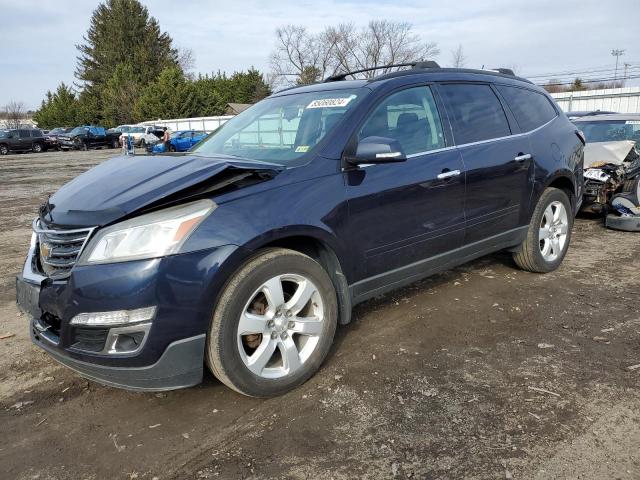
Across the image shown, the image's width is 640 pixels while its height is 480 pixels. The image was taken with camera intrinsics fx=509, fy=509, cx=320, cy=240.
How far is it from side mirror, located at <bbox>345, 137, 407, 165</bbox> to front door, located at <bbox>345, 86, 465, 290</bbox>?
0.11m

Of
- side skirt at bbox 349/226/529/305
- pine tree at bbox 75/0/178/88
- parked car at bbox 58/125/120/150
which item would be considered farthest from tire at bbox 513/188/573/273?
pine tree at bbox 75/0/178/88

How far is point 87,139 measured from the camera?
3856 cm

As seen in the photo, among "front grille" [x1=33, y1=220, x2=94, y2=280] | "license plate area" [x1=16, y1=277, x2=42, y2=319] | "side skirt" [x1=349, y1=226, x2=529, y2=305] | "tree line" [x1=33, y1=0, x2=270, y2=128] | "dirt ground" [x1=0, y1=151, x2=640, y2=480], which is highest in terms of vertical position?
"tree line" [x1=33, y1=0, x2=270, y2=128]

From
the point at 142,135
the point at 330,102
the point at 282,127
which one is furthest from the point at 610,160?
the point at 142,135

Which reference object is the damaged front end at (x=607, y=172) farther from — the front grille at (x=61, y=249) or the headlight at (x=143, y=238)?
the front grille at (x=61, y=249)

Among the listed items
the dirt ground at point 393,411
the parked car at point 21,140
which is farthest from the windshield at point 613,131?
the parked car at point 21,140

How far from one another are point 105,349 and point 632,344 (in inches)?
130

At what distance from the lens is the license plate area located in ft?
8.84

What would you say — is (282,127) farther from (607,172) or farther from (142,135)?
(142,135)

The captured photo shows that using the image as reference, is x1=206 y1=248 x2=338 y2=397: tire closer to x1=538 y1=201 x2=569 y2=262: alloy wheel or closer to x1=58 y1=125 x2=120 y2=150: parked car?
x1=538 y1=201 x2=569 y2=262: alloy wheel

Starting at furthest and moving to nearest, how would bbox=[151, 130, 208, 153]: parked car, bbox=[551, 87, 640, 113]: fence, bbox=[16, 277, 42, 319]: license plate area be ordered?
bbox=[151, 130, 208, 153]: parked car, bbox=[551, 87, 640, 113]: fence, bbox=[16, 277, 42, 319]: license plate area

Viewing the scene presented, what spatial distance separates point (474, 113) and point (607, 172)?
4.13m

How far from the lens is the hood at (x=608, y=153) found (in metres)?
7.53

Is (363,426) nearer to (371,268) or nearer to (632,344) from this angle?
(371,268)
